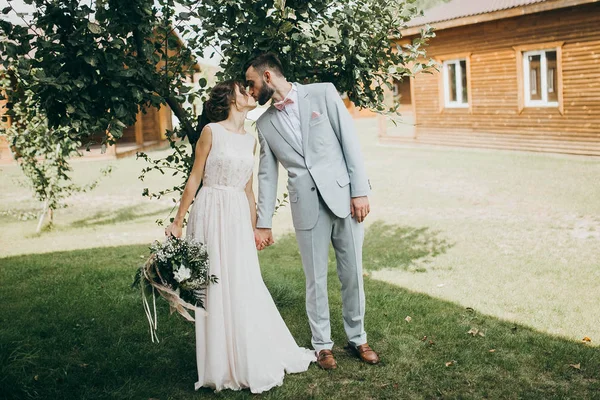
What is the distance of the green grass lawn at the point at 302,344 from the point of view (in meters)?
3.84

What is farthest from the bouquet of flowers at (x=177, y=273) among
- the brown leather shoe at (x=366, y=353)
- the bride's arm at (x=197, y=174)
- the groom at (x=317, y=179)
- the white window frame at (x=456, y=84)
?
the white window frame at (x=456, y=84)

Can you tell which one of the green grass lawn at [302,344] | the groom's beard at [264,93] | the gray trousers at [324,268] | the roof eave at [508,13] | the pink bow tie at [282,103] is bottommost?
the green grass lawn at [302,344]

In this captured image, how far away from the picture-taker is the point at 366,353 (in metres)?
4.30

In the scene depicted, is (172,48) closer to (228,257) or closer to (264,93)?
(264,93)

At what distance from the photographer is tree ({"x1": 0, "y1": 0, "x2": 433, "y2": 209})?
4.02m

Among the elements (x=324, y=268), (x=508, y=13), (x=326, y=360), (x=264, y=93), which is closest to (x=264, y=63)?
(x=264, y=93)

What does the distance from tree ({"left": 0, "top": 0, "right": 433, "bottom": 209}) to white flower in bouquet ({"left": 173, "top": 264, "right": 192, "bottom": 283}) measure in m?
1.10

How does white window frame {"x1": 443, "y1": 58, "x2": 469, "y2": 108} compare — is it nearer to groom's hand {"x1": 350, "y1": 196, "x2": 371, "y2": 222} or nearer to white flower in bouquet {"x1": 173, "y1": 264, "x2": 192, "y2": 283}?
groom's hand {"x1": 350, "y1": 196, "x2": 371, "y2": 222}

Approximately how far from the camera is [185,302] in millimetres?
3717

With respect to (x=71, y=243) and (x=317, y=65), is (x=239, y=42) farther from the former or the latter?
(x=71, y=243)

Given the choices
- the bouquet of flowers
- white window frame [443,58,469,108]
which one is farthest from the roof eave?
the bouquet of flowers

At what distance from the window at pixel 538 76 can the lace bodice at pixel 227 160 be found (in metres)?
14.6

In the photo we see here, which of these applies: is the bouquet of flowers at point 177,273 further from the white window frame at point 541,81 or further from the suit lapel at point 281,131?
the white window frame at point 541,81

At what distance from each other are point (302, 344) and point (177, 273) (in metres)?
1.46
